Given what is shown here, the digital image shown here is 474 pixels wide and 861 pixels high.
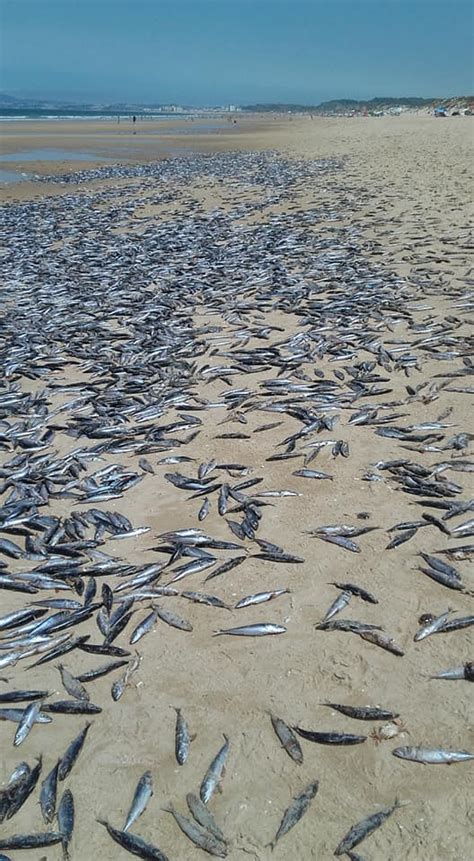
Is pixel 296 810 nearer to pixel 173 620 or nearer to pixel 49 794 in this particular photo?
pixel 49 794

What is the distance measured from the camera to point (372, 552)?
15.7ft

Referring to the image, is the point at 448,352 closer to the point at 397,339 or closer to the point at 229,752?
the point at 397,339

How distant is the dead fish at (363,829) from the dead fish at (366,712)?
0.47 m

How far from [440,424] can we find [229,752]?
413cm

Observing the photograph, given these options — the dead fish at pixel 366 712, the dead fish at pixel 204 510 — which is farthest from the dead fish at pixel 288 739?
the dead fish at pixel 204 510

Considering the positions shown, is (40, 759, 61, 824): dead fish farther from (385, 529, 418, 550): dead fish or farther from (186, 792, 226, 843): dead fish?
(385, 529, 418, 550): dead fish

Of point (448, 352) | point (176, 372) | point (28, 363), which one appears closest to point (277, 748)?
point (176, 372)

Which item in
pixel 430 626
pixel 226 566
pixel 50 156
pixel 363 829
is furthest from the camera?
pixel 50 156

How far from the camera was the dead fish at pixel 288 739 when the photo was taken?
3348 mm

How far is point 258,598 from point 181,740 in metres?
1.17

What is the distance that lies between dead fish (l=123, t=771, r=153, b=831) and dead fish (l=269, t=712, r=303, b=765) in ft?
2.36

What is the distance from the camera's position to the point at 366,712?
3518 millimetres

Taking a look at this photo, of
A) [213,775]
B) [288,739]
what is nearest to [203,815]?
[213,775]

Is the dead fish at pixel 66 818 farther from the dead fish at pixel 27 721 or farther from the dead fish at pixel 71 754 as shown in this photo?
the dead fish at pixel 27 721
